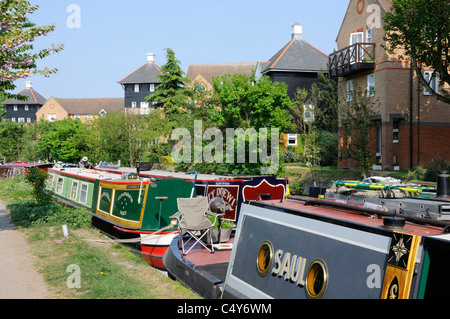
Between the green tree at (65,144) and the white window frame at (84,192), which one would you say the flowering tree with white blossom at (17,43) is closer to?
the white window frame at (84,192)

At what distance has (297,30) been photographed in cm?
4475

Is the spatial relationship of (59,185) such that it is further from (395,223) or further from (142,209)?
(395,223)

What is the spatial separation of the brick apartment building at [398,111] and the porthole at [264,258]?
20.2m

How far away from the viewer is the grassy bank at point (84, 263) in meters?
6.68

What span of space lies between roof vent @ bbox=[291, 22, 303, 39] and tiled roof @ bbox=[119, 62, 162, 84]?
28180 millimetres

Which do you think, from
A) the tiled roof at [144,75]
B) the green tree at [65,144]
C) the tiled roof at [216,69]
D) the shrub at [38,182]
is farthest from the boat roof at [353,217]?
the tiled roof at [144,75]

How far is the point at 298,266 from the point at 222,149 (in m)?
22.1

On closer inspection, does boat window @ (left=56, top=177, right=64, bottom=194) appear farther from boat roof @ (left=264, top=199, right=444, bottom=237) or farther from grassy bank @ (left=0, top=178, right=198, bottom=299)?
boat roof @ (left=264, top=199, right=444, bottom=237)

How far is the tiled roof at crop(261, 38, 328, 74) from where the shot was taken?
41219mm

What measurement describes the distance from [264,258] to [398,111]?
22.4m

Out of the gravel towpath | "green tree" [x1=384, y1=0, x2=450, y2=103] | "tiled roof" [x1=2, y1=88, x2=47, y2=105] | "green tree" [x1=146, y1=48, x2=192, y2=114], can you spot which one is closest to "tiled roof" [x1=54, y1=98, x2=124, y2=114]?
"tiled roof" [x1=2, y1=88, x2=47, y2=105]
